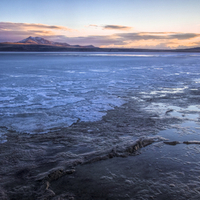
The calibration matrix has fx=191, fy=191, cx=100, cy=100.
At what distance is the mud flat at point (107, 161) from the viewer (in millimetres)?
2443

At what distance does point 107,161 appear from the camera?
311 centimetres

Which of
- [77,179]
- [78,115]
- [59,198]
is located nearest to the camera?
[59,198]

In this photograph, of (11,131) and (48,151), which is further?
(11,131)

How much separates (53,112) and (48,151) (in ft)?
7.43

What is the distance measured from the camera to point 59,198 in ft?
7.61

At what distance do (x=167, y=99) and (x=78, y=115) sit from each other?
349 centimetres

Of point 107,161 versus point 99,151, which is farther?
point 99,151

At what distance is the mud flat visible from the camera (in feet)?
8.02

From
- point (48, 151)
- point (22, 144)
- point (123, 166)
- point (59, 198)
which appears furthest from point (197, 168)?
point (22, 144)

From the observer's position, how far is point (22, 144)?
12.0 feet

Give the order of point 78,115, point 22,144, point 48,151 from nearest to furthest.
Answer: point 48,151 → point 22,144 → point 78,115

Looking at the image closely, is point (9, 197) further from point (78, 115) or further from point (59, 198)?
point (78, 115)

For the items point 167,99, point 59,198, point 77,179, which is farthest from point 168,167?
point 167,99

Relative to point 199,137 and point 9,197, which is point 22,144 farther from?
point 199,137
